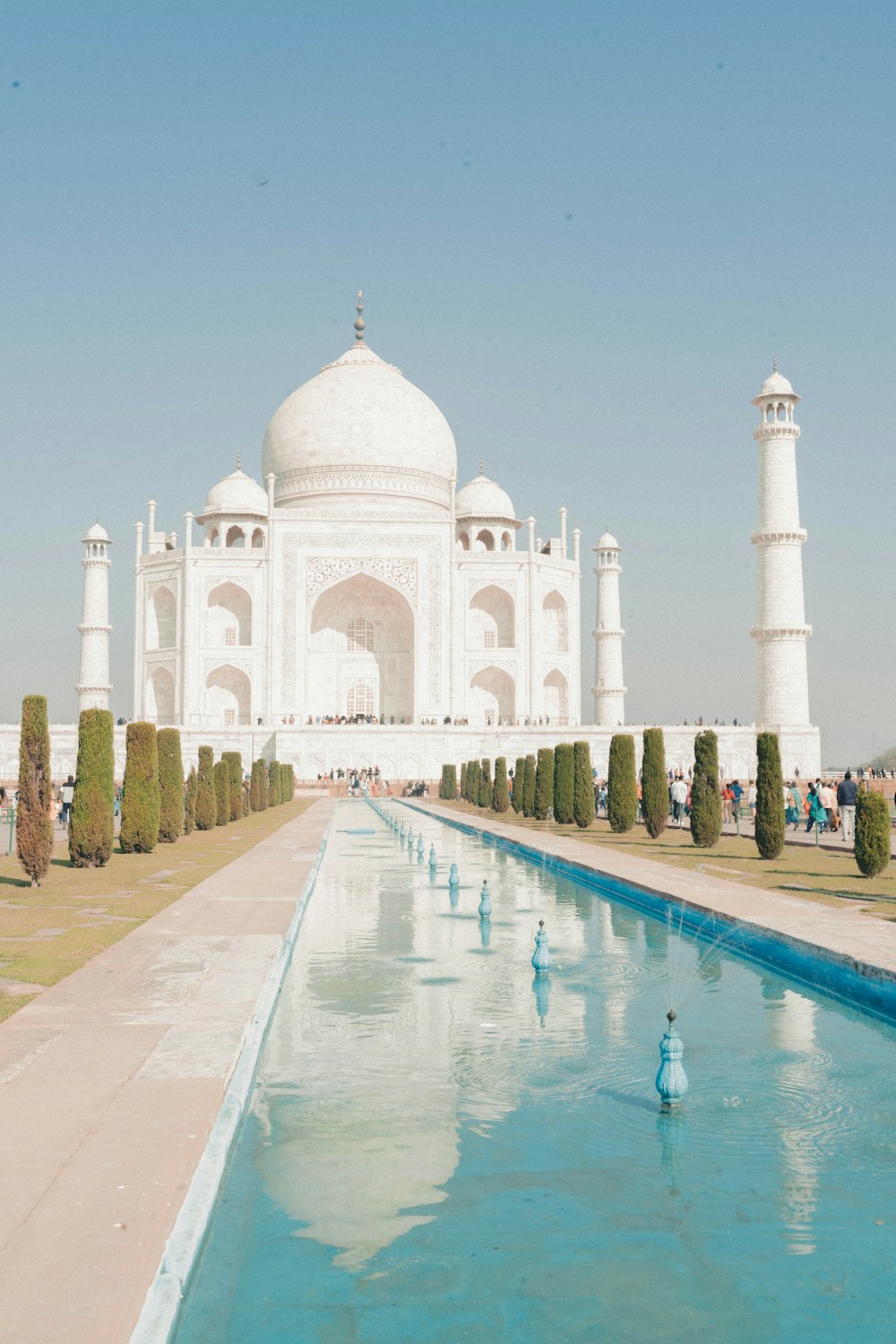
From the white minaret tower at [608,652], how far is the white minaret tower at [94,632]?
1685 cm

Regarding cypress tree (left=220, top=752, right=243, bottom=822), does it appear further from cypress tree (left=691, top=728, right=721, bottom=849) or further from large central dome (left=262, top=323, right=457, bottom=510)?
large central dome (left=262, top=323, right=457, bottom=510)

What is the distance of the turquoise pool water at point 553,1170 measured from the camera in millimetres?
2623

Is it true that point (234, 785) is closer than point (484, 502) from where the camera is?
Yes

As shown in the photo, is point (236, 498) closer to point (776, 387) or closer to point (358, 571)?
point (358, 571)

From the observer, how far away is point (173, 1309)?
234cm

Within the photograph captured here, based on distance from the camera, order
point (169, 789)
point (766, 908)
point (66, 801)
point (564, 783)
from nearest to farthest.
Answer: point (766, 908) < point (169, 789) < point (564, 783) < point (66, 801)

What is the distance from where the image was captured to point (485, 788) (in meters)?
26.8

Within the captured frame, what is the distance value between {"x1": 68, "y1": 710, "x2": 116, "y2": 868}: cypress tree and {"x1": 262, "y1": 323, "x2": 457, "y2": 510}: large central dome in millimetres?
30750

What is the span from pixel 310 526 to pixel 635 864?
29.3 m

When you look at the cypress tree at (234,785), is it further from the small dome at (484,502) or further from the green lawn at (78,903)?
the small dome at (484,502)

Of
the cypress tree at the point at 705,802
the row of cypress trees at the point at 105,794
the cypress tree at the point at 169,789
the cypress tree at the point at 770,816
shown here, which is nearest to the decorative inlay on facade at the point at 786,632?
the row of cypress trees at the point at 105,794

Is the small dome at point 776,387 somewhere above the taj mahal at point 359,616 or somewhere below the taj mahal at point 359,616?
above

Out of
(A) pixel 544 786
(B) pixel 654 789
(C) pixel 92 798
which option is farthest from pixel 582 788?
(C) pixel 92 798

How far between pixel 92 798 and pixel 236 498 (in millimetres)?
31804
